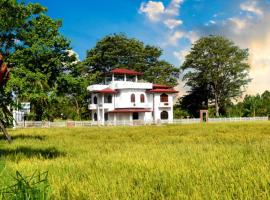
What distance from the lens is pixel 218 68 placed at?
77000mm

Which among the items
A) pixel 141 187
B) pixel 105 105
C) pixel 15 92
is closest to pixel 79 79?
pixel 15 92

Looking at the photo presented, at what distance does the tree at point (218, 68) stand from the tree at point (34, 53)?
169ft

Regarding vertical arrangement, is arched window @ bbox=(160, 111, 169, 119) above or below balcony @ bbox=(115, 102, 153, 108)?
below

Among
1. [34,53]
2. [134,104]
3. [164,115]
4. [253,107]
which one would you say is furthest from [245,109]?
[34,53]

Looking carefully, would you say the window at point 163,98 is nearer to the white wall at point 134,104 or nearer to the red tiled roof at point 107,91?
the white wall at point 134,104

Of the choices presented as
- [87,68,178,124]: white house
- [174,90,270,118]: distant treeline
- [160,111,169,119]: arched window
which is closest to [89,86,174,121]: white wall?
[87,68,178,124]: white house

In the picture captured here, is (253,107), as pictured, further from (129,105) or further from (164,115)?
(129,105)

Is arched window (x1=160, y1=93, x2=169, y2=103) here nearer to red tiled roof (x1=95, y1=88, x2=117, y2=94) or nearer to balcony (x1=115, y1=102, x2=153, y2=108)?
balcony (x1=115, y1=102, x2=153, y2=108)

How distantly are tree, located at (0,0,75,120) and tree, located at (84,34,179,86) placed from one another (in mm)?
46942

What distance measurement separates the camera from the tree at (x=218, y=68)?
75.9 meters

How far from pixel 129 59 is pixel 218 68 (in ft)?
57.2

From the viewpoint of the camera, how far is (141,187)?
6133mm

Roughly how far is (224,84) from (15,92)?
5952 centimetres

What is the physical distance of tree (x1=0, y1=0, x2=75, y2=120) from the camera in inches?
878
